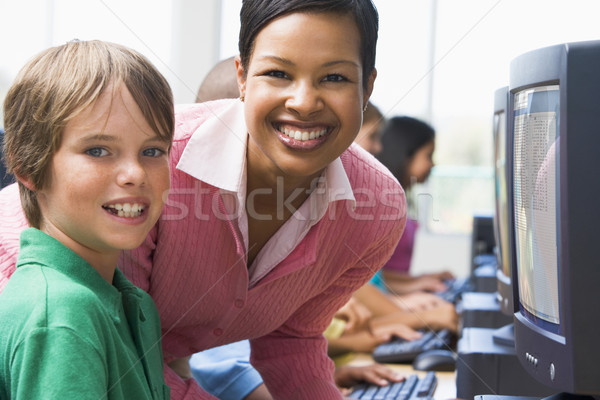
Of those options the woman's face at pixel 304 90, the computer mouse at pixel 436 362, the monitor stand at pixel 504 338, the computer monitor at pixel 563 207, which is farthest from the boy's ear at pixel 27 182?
the computer mouse at pixel 436 362

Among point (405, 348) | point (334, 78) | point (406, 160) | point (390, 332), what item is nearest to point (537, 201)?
point (334, 78)

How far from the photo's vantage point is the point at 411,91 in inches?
183

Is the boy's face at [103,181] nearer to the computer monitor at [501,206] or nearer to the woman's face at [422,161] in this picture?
the computer monitor at [501,206]

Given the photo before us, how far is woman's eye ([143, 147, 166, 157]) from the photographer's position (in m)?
0.88

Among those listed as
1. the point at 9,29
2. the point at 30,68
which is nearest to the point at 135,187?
the point at 30,68

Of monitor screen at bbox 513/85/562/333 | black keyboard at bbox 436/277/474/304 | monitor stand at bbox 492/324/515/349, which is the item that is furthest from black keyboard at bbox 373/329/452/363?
monitor screen at bbox 513/85/562/333

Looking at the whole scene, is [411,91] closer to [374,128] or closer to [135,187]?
[374,128]

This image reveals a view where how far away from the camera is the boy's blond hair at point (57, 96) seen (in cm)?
81

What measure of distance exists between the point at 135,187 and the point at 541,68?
53 centimetres

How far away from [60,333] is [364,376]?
95 cm

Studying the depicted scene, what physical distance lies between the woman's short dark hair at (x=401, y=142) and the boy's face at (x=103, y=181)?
2213mm

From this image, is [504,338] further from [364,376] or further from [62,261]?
[62,261]

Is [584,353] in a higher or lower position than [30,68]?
lower

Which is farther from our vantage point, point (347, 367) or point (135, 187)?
point (347, 367)
